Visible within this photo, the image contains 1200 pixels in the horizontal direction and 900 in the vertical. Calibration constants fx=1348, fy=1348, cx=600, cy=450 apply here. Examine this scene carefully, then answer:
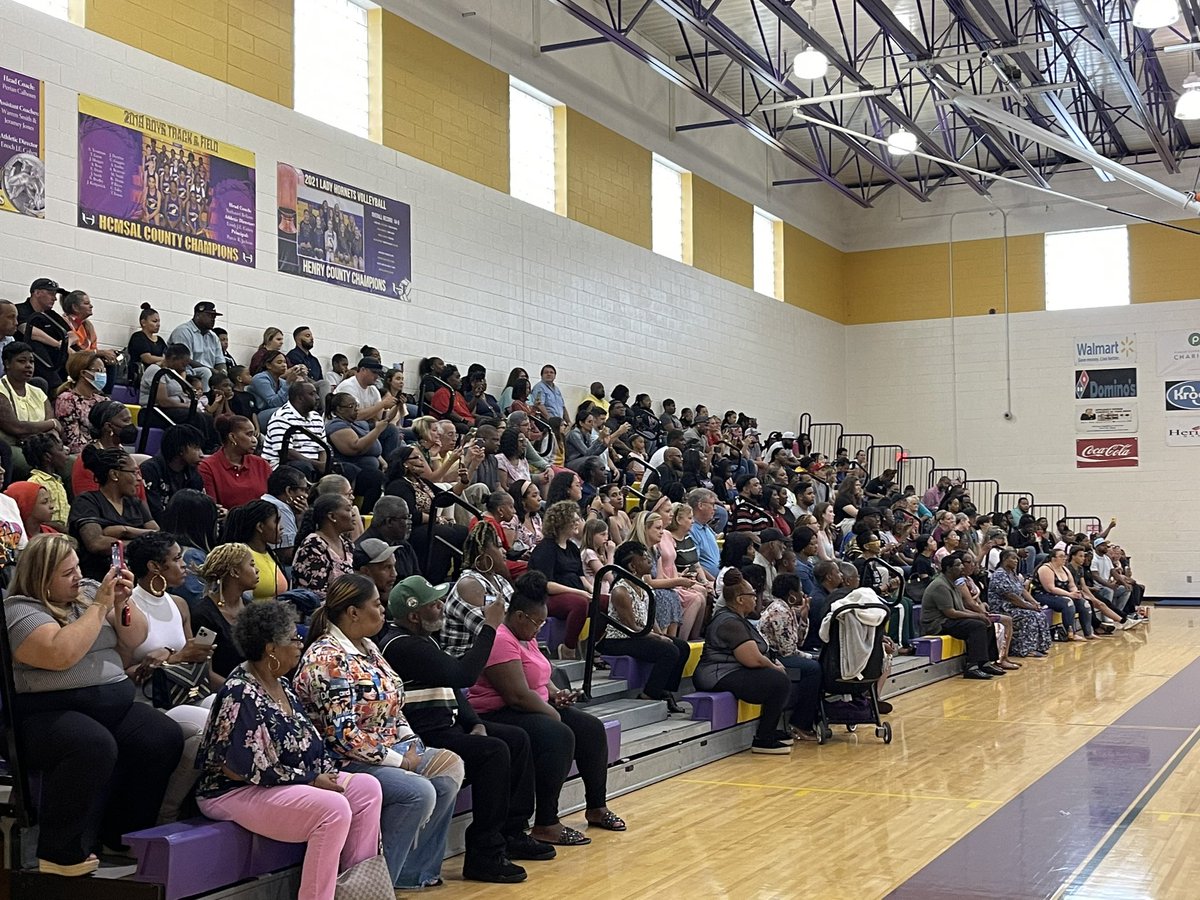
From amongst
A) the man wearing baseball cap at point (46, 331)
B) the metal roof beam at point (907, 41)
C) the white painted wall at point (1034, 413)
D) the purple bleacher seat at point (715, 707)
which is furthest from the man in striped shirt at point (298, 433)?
the white painted wall at point (1034, 413)

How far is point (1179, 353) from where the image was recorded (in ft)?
75.2

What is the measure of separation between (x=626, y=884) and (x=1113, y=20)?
540 inches

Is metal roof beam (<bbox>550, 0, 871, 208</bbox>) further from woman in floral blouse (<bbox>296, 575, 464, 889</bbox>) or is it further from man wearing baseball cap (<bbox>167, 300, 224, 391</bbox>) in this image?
woman in floral blouse (<bbox>296, 575, 464, 889</bbox>)

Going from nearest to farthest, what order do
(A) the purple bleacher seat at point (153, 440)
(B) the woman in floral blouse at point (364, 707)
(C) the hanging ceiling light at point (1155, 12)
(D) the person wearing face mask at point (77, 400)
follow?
(B) the woman in floral blouse at point (364, 707)
(D) the person wearing face mask at point (77, 400)
(A) the purple bleacher seat at point (153, 440)
(C) the hanging ceiling light at point (1155, 12)

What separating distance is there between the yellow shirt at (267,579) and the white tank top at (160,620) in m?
0.93

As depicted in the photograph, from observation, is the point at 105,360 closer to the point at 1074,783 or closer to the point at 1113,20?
the point at 1074,783

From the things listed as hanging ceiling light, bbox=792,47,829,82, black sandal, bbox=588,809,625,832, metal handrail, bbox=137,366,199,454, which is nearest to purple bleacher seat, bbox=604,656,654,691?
black sandal, bbox=588,809,625,832

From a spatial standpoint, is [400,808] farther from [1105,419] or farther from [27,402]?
[1105,419]

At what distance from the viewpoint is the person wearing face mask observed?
7914 mm

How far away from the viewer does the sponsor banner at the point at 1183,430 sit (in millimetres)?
22719

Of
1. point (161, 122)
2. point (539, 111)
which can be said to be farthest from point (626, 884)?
point (539, 111)

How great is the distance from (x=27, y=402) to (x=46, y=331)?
5.16ft

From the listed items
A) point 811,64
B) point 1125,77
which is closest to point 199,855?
point 811,64

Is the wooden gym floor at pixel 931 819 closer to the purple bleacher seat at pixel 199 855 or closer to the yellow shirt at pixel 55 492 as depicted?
the purple bleacher seat at pixel 199 855
